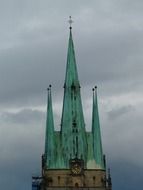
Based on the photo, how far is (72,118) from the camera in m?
157

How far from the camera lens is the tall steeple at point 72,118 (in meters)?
156

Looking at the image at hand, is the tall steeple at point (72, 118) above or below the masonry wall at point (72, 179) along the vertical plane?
above

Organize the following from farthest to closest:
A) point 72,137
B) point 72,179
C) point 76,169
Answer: point 72,137 < point 72,179 < point 76,169

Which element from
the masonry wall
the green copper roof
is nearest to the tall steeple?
the green copper roof

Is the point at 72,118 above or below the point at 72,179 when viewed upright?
above

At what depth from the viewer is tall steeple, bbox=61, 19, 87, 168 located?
156 m

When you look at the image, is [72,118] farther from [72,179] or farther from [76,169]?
[72,179]

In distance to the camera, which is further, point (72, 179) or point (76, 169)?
point (72, 179)

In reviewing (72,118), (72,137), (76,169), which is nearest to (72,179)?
(76,169)

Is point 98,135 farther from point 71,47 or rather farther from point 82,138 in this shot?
point 71,47

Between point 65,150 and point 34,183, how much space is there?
817cm

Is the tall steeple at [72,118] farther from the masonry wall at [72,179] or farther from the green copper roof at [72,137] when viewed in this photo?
the masonry wall at [72,179]

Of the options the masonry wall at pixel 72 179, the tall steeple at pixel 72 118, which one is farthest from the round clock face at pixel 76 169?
the tall steeple at pixel 72 118

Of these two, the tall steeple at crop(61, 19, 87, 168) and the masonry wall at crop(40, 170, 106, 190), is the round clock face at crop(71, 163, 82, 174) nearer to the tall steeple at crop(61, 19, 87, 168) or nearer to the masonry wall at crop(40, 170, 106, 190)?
the masonry wall at crop(40, 170, 106, 190)
